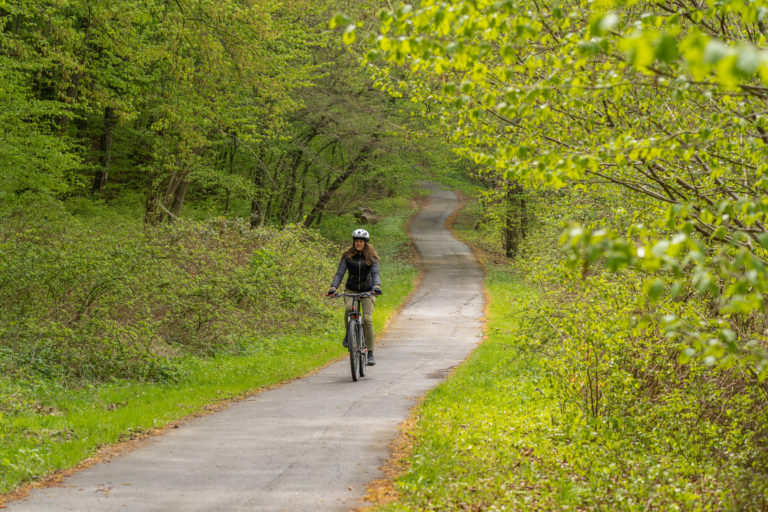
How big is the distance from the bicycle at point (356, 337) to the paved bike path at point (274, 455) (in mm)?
284

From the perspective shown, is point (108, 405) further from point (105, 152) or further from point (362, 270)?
point (105, 152)

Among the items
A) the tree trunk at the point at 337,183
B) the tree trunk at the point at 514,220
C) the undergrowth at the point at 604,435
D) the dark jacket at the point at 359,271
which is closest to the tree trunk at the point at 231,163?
the tree trunk at the point at 337,183

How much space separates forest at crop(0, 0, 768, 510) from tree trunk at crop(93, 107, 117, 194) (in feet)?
6.68

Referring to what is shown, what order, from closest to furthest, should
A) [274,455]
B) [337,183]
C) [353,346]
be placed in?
[274,455], [353,346], [337,183]

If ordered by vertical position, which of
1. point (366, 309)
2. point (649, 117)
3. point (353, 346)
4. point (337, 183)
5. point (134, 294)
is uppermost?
point (337, 183)

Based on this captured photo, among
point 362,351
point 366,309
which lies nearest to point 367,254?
point 366,309

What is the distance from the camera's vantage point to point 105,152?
28.1 m

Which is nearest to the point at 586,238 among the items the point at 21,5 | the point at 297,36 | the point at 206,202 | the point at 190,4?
the point at 190,4

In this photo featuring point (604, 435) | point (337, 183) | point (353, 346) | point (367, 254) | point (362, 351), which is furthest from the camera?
point (337, 183)

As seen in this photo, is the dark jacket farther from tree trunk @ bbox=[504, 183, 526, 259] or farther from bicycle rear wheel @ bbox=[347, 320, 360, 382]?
tree trunk @ bbox=[504, 183, 526, 259]

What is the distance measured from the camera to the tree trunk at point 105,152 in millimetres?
27642

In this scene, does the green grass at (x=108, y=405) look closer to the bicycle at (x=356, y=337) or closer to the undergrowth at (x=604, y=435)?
the bicycle at (x=356, y=337)

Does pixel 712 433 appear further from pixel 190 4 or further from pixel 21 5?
pixel 21 5

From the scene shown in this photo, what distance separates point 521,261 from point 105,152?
1989 cm
